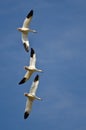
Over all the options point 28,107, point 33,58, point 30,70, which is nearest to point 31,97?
point 28,107

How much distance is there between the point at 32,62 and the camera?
31.2 metres

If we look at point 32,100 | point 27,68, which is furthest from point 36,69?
point 32,100

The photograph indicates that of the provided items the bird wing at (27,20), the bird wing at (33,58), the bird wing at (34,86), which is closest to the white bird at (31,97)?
the bird wing at (34,86)

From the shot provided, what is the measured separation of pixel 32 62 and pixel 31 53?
829mm

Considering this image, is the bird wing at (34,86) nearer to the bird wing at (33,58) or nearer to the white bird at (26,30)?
the bird wing at (33,58)

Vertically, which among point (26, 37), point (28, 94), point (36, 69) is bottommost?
point (28, 94)

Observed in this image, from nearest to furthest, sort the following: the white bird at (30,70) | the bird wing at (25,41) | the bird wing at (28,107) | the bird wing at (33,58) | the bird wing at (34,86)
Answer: the white bird at (30,70) < the bird wing at (25,41) < the bird wing at (34,86) < the bird wing at (28,107) < the bird wing at (33,58)

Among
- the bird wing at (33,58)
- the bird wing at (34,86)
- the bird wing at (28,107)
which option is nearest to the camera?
the bird wing at (34,86)

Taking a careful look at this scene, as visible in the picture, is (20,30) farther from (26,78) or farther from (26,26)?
(26,78)

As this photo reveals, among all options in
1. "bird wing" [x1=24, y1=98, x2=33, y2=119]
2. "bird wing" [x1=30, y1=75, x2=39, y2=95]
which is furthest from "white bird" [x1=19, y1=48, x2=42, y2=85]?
"bird wing" [x1=24, y1=98, x2=33, y2=119]

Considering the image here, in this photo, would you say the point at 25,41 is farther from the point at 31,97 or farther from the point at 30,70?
the point at 31,97

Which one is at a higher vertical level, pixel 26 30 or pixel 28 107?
pixel 26 30

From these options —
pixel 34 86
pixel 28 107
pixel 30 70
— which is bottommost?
pixel 28 107

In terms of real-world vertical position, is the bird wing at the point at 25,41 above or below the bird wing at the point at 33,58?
above
